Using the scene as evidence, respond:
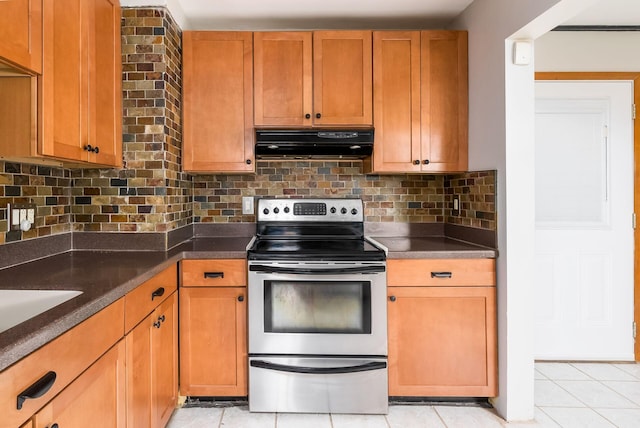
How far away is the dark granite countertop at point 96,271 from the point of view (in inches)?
35.9

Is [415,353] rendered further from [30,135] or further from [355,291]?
[30,135]

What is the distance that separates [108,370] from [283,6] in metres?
2.20

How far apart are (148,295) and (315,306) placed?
863 millimetres

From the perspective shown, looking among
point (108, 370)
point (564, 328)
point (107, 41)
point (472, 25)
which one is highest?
point (472, 25)

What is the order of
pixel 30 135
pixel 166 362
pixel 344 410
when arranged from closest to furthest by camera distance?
1. pixel 30 135
2. pixel 166 362
3. pixel 344 410

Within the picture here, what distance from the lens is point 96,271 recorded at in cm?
160

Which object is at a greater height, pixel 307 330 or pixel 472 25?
pixel 472 25

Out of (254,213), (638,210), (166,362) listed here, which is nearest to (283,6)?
(254,213)

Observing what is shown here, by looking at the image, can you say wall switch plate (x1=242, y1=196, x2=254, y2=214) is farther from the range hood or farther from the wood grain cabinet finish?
the wood grain cabinet finish

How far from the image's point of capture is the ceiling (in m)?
2.39

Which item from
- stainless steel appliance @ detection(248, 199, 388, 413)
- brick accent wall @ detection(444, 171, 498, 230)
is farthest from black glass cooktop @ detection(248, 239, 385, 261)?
brick accent wall @ detection(444, 171, 498, 230)

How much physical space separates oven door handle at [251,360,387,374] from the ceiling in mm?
2098

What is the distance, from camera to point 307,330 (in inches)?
83.2

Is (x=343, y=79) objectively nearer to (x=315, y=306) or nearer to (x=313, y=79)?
(x=313, y=79)
